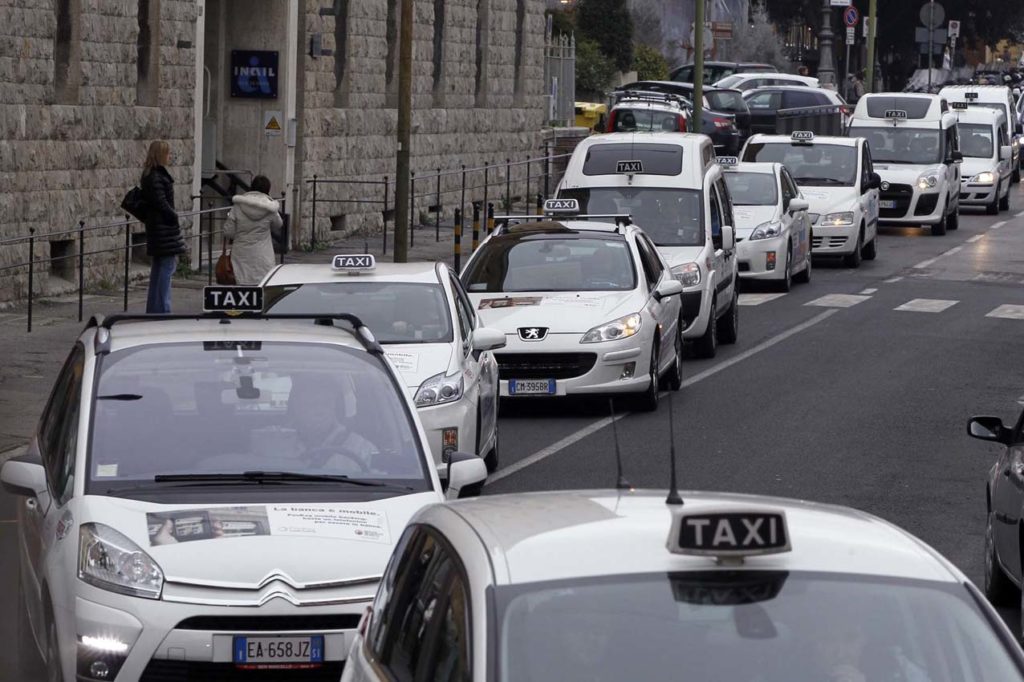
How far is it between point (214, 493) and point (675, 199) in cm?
1421

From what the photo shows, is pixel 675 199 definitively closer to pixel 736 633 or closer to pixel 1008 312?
pixel 1008 312

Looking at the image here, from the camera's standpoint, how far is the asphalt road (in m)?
12.5

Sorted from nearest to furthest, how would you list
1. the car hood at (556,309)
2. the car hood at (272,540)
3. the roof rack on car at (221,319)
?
1. the car hood at (272,540)
2. the roof rack on car at (221,319)
3. the car hood at (556,309)

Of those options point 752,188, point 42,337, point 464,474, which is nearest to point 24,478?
point 464,474

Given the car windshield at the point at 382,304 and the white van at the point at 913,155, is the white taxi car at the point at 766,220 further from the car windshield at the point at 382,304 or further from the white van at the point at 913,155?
the car windshield at the point at 382,304

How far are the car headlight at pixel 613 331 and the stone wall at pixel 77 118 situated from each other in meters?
7.27

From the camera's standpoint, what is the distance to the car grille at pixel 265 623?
651cm

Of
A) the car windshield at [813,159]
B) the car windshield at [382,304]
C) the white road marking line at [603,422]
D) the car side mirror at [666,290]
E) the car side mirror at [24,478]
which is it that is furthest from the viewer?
the car windshield at [813,159]

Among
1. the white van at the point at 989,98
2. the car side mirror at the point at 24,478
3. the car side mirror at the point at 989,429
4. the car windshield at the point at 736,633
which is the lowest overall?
the car side mirror at the point at 24,478

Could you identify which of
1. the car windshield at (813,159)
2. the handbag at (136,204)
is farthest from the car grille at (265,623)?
the car windshield at (813,159)

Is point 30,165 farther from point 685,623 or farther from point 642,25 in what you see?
point 642,25

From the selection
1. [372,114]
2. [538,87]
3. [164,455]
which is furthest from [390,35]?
[164,455]

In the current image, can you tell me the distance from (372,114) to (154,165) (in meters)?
13.7

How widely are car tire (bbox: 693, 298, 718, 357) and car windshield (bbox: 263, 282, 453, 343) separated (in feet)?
22.8
